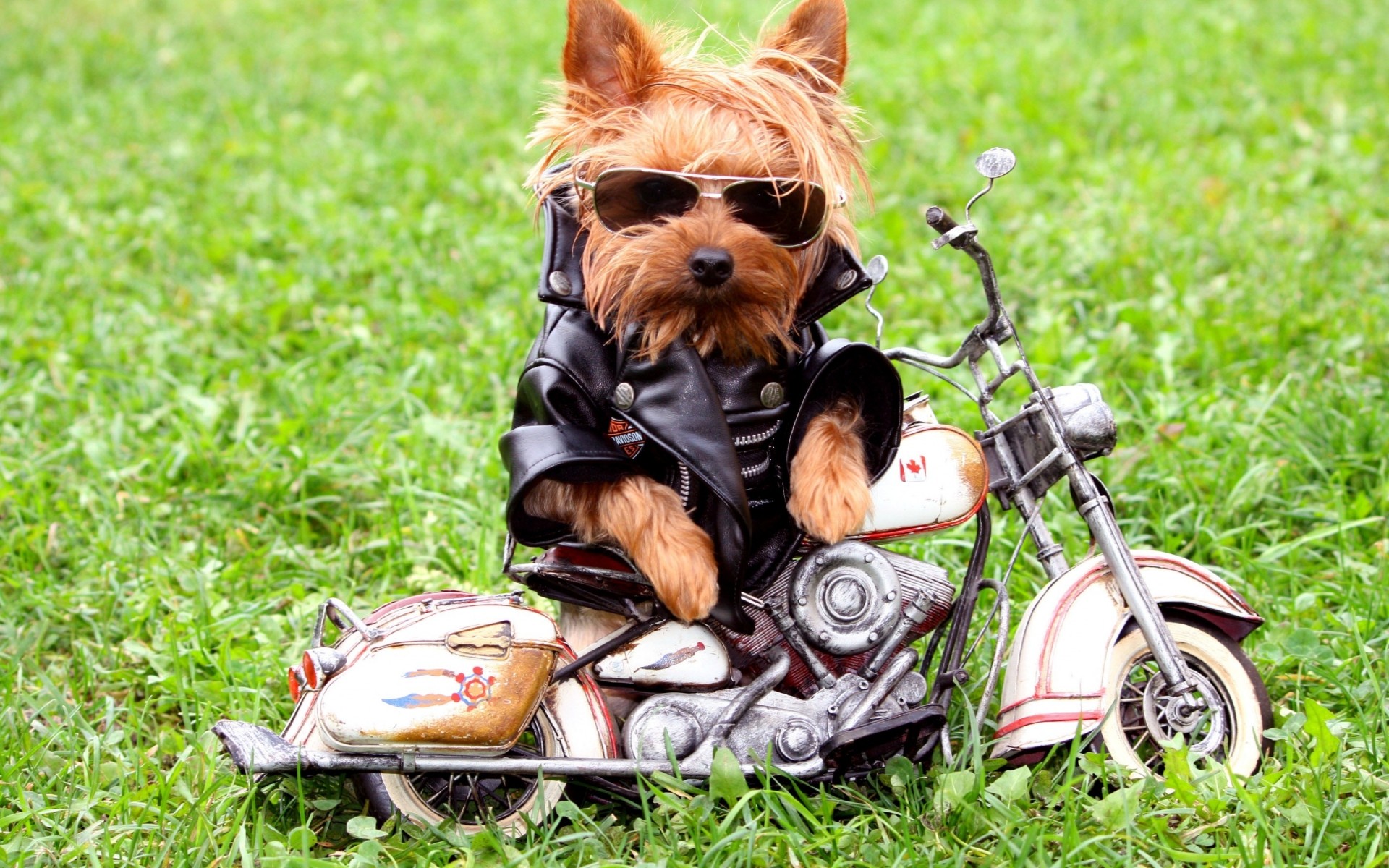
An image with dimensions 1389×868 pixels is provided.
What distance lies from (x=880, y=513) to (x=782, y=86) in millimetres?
977

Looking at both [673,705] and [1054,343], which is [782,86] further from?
[1054,343]

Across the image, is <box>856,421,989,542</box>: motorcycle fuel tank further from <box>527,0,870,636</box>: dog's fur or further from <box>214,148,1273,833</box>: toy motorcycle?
<box>527,0,870,636</box>: dog's fur

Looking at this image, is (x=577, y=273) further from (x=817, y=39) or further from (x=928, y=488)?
(x=928, y=488)

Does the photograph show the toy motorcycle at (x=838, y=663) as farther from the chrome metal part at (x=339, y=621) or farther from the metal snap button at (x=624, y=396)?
the metal snap button at (x=624, y=396)

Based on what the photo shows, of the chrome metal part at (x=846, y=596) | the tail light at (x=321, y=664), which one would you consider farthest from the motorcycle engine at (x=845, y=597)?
the tail light at (x=321, y=664)

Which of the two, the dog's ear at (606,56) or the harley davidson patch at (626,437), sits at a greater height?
the dog's ear at (606,56)

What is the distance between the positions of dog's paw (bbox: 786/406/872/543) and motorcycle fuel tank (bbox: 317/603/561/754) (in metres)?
0.65

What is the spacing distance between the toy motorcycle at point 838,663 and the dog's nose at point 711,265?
14.6 inches

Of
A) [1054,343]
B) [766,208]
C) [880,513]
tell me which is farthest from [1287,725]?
[1054,343]

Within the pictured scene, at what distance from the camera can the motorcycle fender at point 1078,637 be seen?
277 cm

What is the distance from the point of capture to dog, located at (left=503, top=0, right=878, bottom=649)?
257cm

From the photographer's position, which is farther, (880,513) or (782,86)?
(880,513)

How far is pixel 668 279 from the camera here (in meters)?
2.57

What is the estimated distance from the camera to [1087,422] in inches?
112
